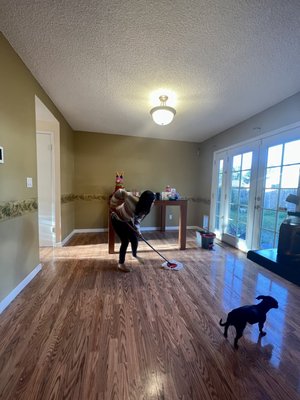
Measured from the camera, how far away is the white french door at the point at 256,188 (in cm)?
244

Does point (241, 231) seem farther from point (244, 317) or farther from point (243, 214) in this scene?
point (244, 317)

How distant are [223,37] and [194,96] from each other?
94cm

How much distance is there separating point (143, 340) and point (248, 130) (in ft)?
11.0

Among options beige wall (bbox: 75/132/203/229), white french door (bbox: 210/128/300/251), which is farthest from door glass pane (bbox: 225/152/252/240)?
beige wall (bbox: 75/132/203/229)

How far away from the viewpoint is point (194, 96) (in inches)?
93.7

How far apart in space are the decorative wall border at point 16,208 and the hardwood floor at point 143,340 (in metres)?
0.81

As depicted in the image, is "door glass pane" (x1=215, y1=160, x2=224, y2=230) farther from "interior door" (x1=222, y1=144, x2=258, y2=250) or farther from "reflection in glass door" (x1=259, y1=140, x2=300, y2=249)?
"reflection in glass door" (x1=259, y1=140, x2=300, y2=249)

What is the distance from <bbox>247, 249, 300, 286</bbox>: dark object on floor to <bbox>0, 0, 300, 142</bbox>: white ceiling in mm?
1645

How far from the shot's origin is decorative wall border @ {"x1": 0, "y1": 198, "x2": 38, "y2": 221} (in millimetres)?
1543

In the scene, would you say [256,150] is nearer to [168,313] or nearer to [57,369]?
[168,313]

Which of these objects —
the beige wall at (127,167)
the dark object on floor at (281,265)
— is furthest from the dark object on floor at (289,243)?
the beige wall at (127,167)

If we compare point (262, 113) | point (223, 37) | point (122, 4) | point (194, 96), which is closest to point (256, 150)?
point (262, 113)

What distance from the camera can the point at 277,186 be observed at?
8.44 feet

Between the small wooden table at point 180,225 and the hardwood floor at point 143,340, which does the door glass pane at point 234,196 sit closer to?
the small wooden table at point 180,225
